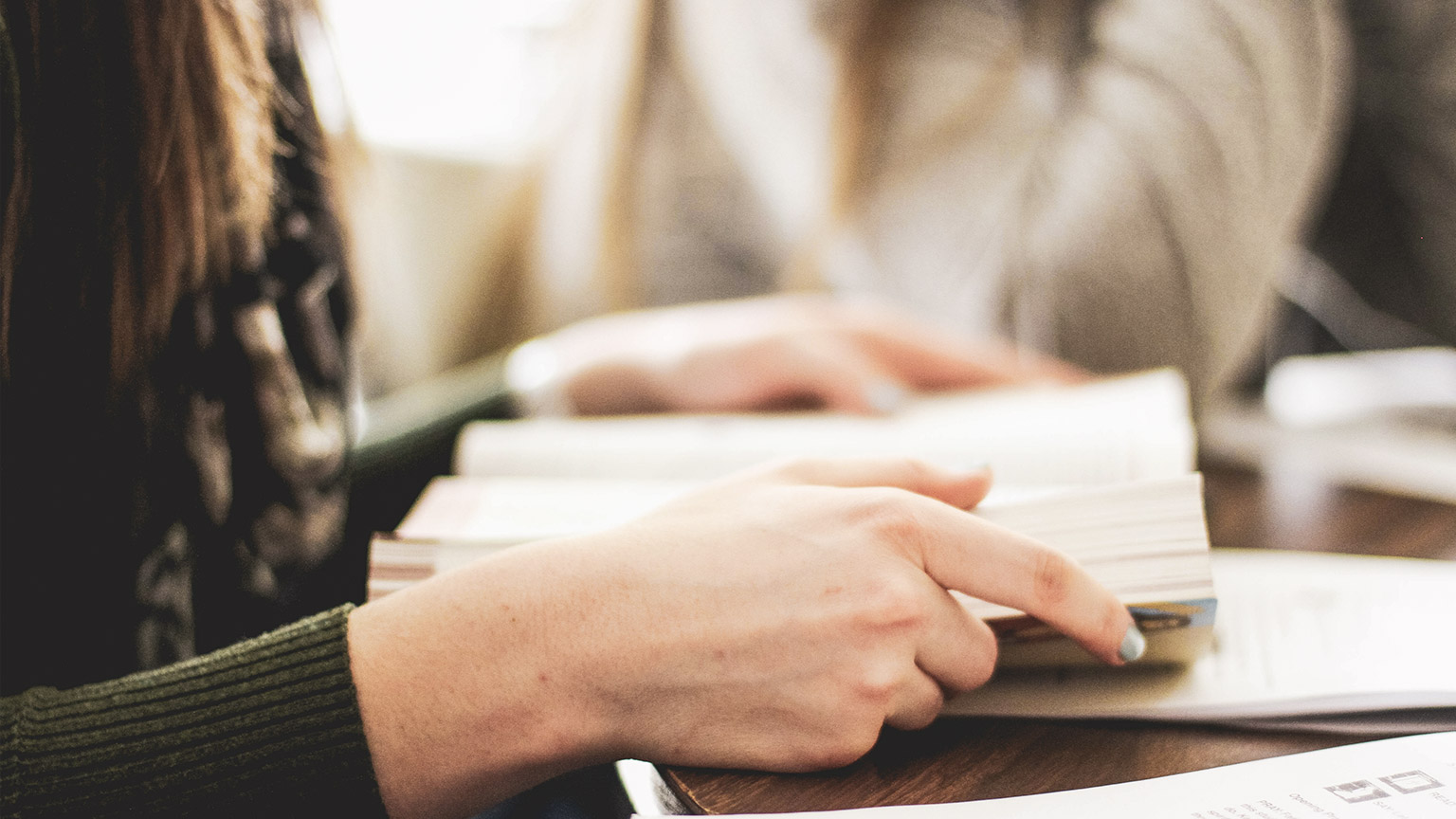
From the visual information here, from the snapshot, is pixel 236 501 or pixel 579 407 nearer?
pixel 236 501

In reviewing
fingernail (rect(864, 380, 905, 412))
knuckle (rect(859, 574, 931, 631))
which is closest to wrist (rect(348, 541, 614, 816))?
knuckle (rect(859, 574, 931, 631))

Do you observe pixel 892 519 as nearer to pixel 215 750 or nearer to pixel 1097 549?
pixel 1097 549

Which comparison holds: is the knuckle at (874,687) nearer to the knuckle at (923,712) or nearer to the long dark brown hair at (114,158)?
the knuckle at (923,712)

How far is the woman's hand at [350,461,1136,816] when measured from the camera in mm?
315

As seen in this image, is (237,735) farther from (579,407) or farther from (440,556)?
(579,407)

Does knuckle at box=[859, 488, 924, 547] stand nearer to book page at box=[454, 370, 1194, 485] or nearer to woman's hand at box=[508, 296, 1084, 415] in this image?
book page at box=[454, 370, 1194, 485]

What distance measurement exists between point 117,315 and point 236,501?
0.15 metres

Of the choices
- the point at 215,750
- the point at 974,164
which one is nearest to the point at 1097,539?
the point at 215,750

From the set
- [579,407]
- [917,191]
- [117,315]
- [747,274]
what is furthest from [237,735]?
[747,274]

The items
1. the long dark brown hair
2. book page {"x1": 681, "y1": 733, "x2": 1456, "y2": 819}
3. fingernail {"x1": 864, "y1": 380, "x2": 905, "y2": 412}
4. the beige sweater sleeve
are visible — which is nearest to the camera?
book page {"x1": 681, "y1": 733, "x2": 1456, "y2": 819}

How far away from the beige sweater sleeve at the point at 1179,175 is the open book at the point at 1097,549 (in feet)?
2.05

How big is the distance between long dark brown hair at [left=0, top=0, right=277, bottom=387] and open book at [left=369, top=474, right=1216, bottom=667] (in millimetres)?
194

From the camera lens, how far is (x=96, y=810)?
33cm

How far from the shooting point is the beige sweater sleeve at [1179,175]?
34.0 inches
